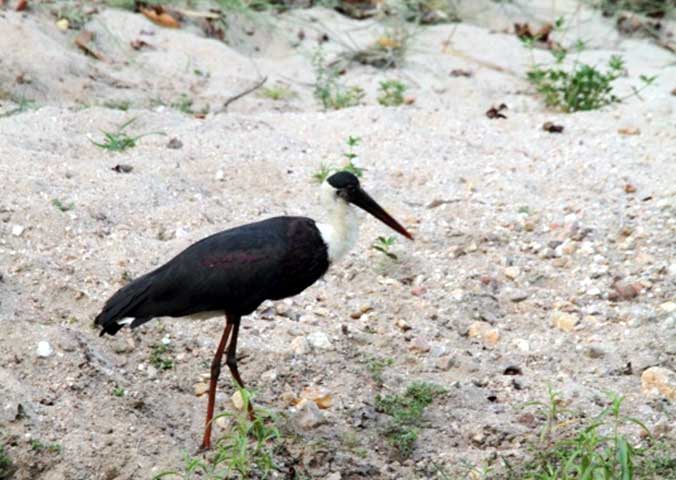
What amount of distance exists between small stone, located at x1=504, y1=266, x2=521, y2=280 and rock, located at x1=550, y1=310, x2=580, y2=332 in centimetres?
39

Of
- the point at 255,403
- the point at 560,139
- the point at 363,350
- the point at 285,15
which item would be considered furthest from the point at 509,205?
the point at 285,15

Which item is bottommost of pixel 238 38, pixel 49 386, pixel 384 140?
pixel 238 38

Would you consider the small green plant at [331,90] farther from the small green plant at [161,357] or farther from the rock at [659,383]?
the rock at [659,383]

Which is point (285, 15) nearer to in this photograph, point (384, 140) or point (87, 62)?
point (87, 62)

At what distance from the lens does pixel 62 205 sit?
6.14 m

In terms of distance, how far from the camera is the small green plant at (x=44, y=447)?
4508mm

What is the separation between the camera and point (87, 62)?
8.37 m

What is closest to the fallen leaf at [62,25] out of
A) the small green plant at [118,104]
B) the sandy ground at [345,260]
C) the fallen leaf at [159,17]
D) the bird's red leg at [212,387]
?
the sandy ground at [345,260]

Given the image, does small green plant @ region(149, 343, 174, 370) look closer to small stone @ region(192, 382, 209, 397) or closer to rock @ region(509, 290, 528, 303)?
small stone @ region(192, 382, 209, 397)

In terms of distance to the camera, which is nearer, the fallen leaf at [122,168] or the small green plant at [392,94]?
the fallen leaf at [122,168]

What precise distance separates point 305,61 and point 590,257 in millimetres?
3565

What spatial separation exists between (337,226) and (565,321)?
1310 millimetres

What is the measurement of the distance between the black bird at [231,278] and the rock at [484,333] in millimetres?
936

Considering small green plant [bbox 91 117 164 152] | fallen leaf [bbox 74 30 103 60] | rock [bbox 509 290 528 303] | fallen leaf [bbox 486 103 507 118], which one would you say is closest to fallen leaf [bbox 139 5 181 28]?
fallen leaf [bbox 74 30 103 60]
